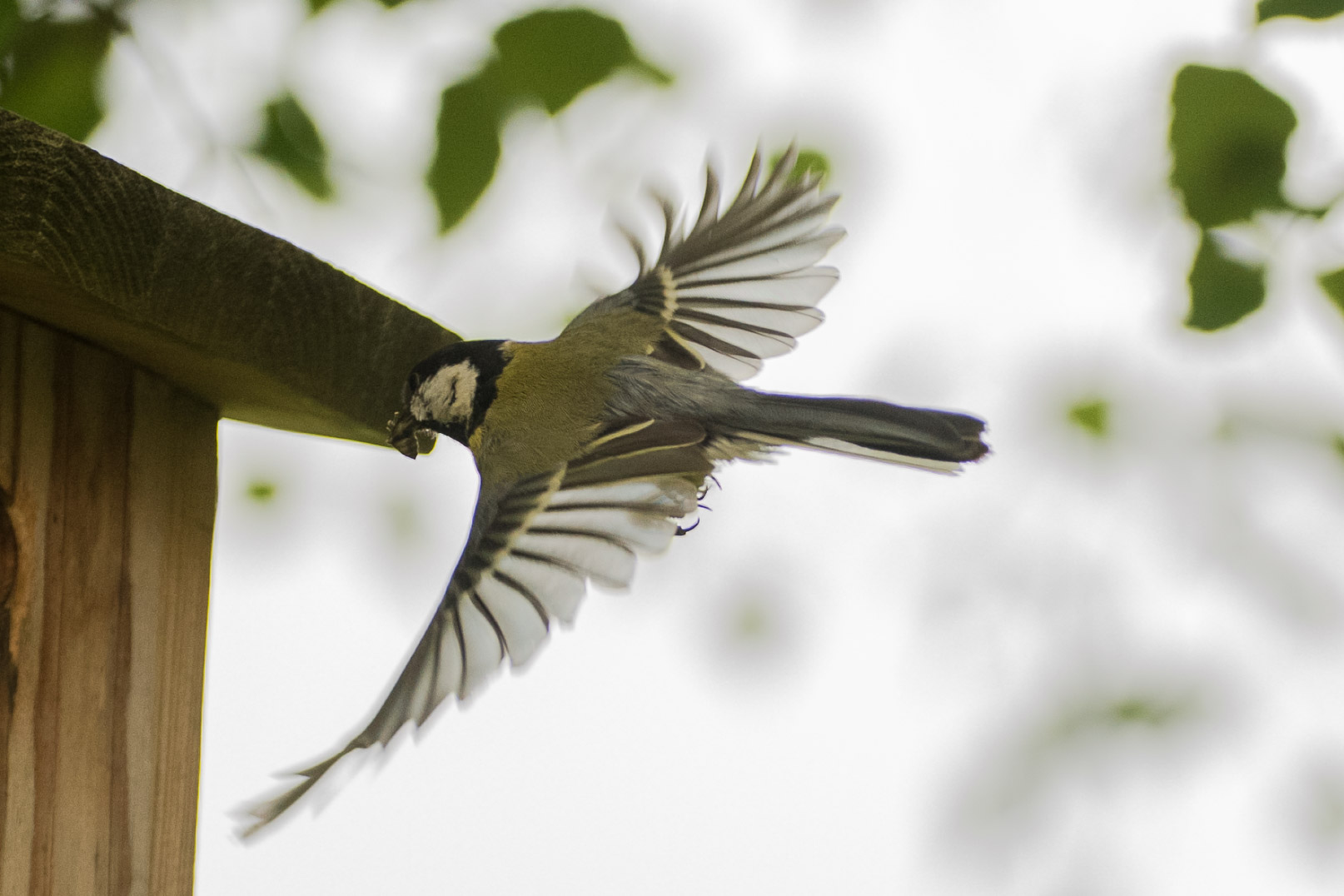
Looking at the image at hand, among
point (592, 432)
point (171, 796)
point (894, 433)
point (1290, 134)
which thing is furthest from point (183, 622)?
point (1290, 134)

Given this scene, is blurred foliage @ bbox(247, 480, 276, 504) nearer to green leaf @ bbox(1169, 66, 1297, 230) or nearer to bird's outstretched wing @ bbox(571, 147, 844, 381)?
bird's outstretched wing @ bbox(571, 147, 844, 381)

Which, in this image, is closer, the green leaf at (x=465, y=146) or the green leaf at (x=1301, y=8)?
the green leaf at (x=1301, y=8)

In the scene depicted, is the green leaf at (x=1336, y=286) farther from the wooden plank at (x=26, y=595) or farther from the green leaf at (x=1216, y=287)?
the wooden plank at (x=26, y=595)

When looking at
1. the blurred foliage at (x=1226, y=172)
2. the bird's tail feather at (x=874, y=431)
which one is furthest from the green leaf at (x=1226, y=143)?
the bird's tail feather at (x=874, y=431)

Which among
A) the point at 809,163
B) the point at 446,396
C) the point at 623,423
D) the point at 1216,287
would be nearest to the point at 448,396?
the point at 446,396

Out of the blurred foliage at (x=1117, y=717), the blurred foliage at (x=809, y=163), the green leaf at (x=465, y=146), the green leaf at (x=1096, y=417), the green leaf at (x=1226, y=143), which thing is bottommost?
the blurred foliage at (x=1117, y=717)

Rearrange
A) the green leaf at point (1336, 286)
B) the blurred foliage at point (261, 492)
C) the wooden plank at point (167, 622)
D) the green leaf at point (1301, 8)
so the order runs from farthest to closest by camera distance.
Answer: the blurred foliage at point (261, 492) < the wooden plank at point (167, 622) < the green leaf at point (1336, 286) < the green leaf at point (1301, 8)

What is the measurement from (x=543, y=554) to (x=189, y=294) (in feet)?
0.86

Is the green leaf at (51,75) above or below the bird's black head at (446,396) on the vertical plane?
above

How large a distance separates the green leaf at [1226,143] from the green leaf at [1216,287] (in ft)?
0.07

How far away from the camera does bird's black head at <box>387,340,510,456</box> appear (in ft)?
2.85

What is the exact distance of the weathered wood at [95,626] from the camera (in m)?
0.84

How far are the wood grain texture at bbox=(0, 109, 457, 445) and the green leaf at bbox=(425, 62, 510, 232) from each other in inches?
3.4

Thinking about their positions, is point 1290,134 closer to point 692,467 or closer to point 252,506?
point 692,467
